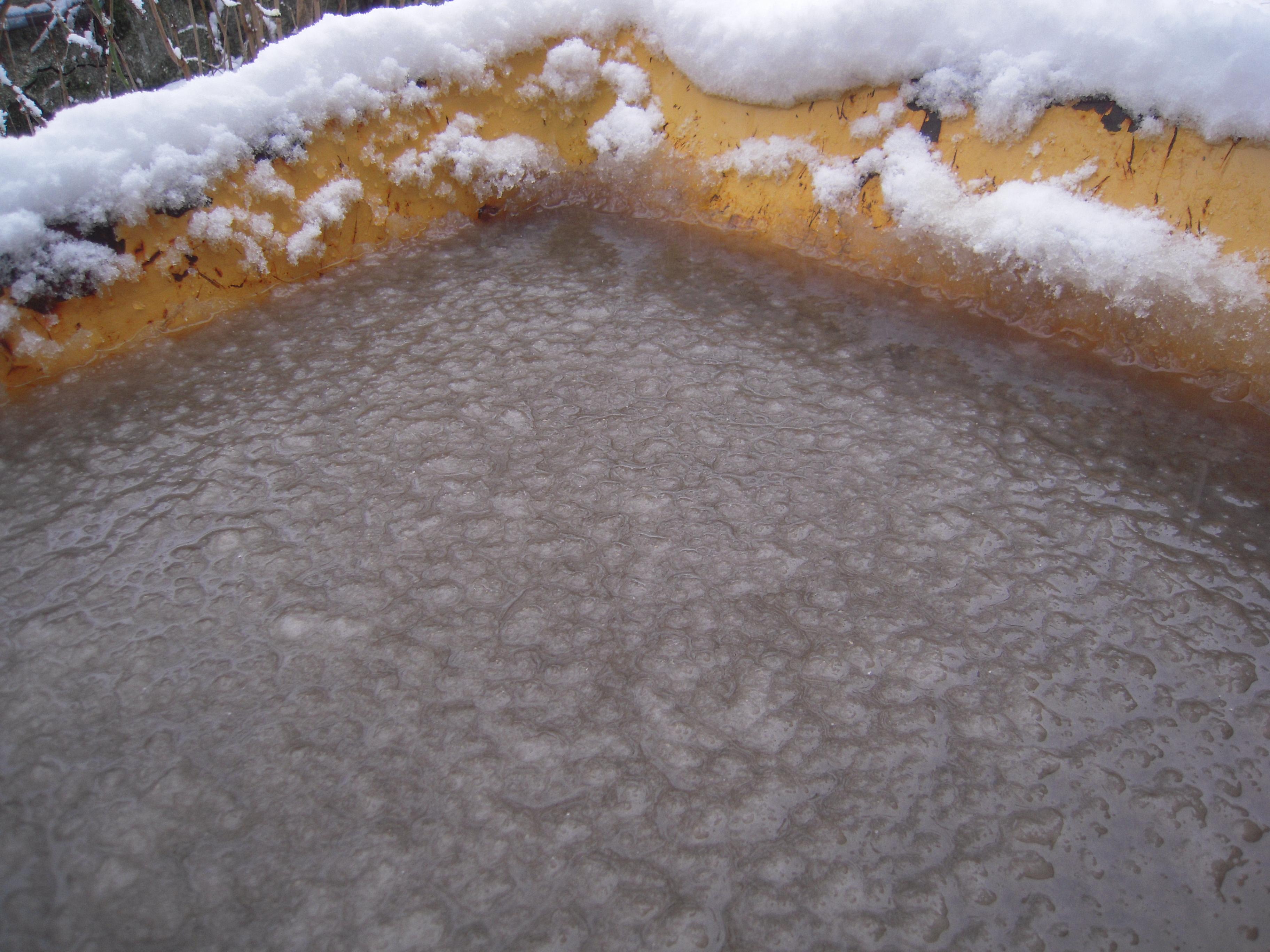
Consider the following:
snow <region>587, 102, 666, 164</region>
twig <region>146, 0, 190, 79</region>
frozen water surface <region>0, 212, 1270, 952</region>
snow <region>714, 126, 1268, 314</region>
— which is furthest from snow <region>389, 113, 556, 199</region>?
twig <region>146, 0, 190, 79</region>

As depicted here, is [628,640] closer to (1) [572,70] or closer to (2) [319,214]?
(2) [319,214]

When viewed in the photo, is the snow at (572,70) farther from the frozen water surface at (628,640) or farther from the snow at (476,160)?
the frozen water surface at (628,640)

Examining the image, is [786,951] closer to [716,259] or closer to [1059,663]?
[1059,663]

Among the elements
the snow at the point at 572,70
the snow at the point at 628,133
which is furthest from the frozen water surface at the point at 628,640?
the snow at the point at 572,70

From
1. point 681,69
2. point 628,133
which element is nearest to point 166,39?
point 628,133

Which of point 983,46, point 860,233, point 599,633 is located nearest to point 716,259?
point 860,233

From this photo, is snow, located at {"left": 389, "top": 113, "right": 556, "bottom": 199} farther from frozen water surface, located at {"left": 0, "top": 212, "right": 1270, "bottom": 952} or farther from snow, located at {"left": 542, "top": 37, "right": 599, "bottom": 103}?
frozen water surface, located at {"left": 0, "top": 212, "right": 1270, "bottom": 952}
